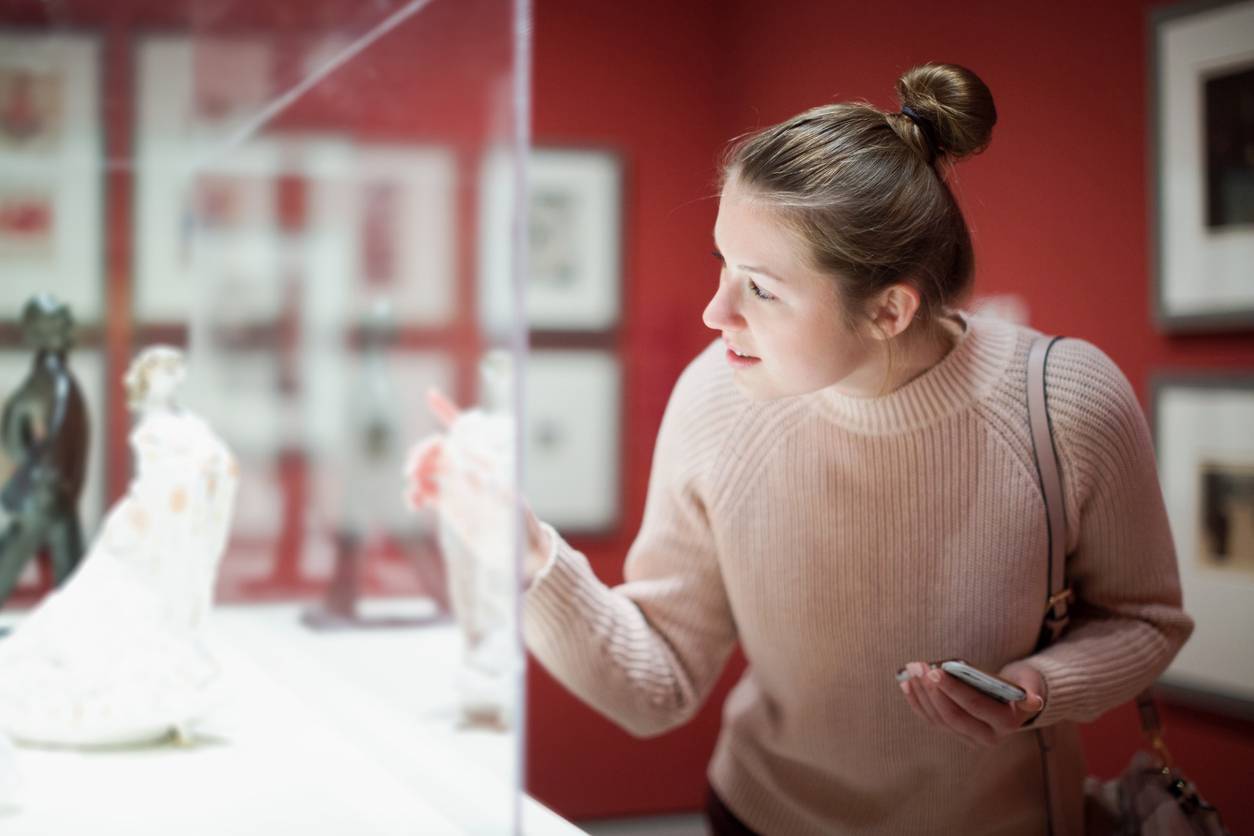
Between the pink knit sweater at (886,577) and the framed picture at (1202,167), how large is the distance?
1.78 ft

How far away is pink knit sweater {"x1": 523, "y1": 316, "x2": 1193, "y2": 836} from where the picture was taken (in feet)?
3.63

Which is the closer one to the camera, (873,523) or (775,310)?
(775,310)

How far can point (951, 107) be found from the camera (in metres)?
1.01

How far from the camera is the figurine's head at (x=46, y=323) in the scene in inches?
48.2

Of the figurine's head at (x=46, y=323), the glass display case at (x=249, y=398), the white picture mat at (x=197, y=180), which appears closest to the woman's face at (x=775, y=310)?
the glass display case at (x=249, y=398)

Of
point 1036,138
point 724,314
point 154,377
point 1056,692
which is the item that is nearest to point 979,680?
point 1056,692

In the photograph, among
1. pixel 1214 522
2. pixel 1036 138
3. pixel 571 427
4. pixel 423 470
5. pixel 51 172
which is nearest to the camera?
pixel 423 470

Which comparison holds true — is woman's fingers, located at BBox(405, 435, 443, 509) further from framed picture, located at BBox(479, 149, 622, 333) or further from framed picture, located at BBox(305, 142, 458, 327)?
framed picture, located at BBox(479, 149, 622, 333)

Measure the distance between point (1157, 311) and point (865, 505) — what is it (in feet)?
2.33

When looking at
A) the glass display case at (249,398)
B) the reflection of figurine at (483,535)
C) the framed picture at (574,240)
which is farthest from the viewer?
the framed picture at (574,240)

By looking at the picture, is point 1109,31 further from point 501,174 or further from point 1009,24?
point 501,174

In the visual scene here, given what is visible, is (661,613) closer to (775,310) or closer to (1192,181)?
(775,310)

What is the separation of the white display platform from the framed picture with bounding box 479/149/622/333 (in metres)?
1.64

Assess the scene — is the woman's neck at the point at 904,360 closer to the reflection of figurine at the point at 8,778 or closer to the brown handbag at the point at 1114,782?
the brown handbag at the point at 1114,782
